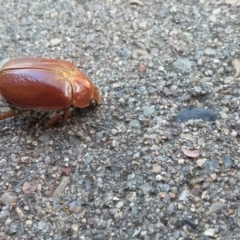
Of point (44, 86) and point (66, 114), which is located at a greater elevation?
point (44, 86)

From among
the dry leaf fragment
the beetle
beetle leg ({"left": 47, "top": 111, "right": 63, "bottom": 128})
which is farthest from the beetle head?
the dry leaf fragment

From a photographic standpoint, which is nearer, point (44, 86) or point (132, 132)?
point (44, 86)

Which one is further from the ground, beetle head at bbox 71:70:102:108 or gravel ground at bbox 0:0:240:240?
beetle head at bbox 71:70:102:108

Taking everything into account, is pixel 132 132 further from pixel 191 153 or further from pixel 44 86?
pixel 44 86

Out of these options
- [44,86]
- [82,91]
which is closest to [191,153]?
[82,91]

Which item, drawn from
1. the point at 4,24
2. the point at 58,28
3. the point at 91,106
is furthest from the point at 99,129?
the point at 4,24

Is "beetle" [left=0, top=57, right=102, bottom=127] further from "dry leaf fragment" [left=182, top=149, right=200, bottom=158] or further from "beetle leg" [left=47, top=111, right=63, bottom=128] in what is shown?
"dry leaf fragment" [left=182, top=149, right=200, bottom=158]

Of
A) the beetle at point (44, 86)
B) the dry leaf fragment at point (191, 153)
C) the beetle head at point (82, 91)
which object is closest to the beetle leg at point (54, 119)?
the beetle at point (44, 86)
